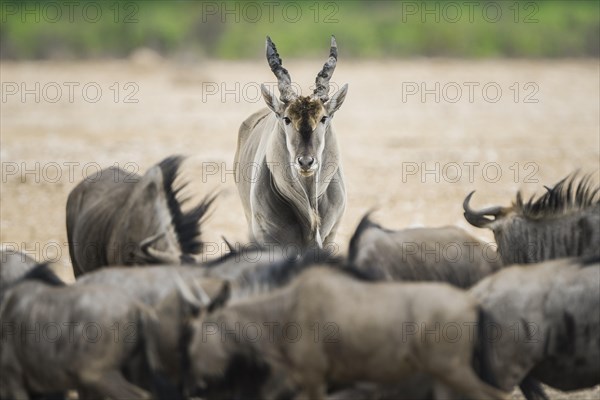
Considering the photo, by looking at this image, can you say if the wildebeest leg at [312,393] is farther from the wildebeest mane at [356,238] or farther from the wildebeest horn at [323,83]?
the wildebeest horn at [323,83]

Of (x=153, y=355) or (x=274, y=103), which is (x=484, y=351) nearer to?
(x=153, y=355)

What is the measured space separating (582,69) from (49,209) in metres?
19.4

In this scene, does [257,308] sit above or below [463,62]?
below

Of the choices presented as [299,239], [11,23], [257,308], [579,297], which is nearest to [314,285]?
[257,308]

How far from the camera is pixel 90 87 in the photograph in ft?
93.7

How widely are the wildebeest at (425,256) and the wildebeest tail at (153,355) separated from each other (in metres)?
1.45

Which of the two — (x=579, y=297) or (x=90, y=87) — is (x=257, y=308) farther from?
(x=90, y=87)

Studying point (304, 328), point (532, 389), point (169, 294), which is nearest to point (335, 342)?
point (304, 328)

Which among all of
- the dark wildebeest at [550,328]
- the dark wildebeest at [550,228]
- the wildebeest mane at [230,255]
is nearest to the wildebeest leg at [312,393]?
the dark wildebeest at [550,328]

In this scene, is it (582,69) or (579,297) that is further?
(582,69)

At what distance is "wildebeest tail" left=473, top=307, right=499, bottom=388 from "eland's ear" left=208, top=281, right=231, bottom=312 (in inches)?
55.1

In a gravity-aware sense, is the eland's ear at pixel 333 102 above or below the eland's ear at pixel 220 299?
above

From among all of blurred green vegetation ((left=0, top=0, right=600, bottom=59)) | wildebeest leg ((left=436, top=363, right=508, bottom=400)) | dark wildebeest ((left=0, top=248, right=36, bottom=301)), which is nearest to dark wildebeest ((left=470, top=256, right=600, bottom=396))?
wildebeest leg ((left=436, top=363, right=508, bottom=400))

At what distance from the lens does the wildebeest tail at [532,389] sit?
23.4ft
